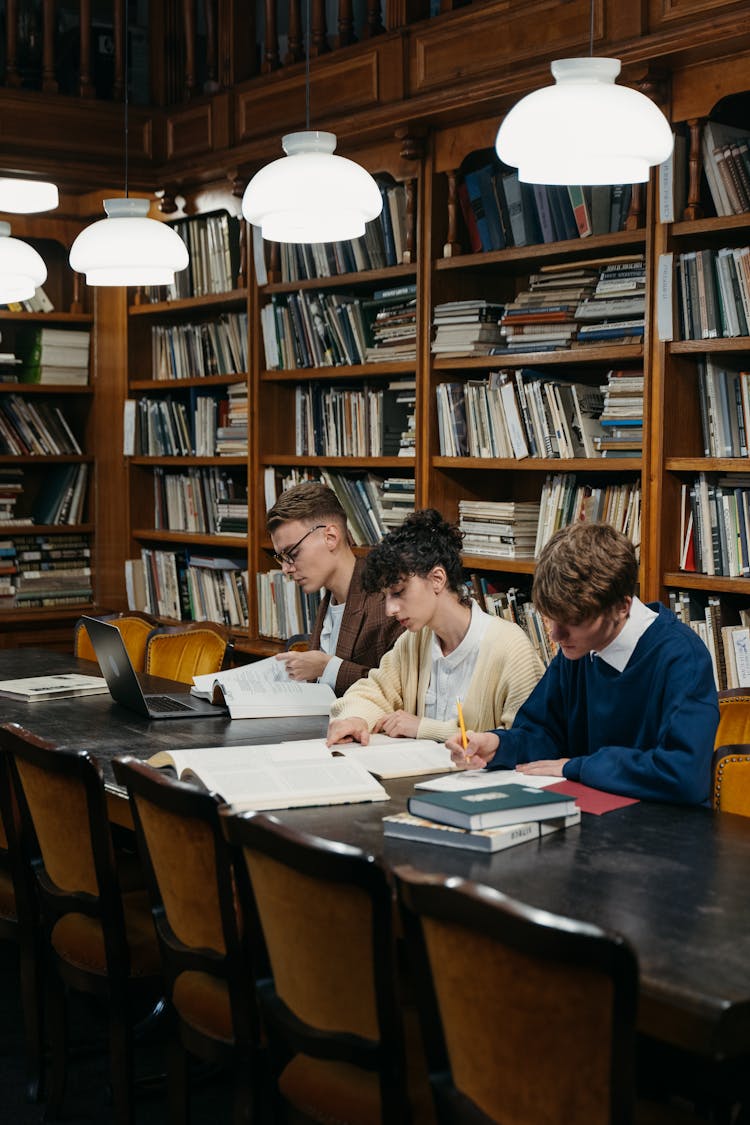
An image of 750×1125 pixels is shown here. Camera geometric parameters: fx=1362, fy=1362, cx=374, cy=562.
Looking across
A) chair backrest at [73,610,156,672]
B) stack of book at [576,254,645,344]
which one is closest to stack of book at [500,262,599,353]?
stack of book at [576,254,645,344]

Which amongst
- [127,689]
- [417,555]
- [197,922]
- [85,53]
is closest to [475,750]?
[417,555]

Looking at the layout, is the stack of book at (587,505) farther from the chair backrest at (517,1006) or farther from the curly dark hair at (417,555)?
the chair backrest at (517,1006)

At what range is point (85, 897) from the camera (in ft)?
8.80

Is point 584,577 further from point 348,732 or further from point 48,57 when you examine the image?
point 48,57

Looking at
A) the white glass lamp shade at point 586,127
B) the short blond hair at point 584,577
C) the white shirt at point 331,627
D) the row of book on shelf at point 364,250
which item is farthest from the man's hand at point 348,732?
the row of book on shelf at point 364,250

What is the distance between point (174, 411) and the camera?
6098 mm

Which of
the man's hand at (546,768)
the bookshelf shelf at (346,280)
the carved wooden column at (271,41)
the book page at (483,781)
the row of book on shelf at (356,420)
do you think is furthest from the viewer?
the carved wooden column at (271,41)

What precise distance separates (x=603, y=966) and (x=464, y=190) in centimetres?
347

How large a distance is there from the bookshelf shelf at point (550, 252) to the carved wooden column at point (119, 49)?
1.97 meters

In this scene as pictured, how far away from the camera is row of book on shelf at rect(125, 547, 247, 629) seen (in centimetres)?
576

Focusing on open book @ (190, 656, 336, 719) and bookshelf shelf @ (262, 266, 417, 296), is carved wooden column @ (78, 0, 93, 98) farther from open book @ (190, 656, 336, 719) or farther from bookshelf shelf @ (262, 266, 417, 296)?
open book @ (190, 656, 336, 719)

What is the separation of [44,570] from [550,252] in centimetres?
322

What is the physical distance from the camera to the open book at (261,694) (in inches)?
139

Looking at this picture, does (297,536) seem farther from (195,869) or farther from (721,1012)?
(721,1012)
